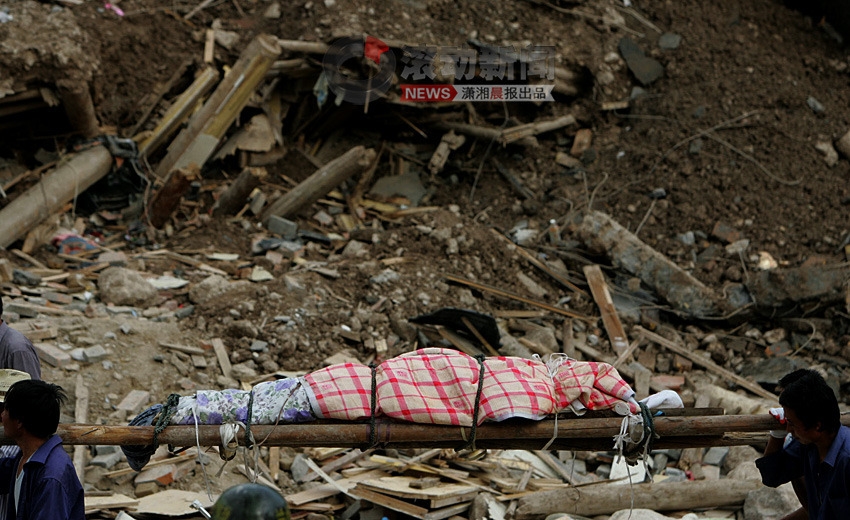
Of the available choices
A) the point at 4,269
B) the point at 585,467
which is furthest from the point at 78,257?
the point at 585,467

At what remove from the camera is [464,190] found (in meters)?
11.1

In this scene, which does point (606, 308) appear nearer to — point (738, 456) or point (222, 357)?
point (738, 456)

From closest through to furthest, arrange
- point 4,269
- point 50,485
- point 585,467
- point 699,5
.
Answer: point 50,485
point 585,467
point 4,269
point 699,5

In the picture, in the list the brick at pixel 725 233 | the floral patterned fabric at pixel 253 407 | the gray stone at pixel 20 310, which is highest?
the floral patterned fabric at pixel 253 407

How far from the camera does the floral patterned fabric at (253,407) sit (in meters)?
3.64

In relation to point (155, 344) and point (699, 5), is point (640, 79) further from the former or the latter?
point (155, 344)

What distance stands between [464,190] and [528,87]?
168 cm

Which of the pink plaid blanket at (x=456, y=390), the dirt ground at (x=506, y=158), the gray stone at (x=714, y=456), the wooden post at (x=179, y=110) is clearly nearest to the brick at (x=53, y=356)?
the dirt ground at (x=506, y=158)

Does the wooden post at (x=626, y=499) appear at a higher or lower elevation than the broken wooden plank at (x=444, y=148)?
lower

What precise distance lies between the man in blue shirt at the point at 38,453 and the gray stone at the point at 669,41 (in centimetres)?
1020

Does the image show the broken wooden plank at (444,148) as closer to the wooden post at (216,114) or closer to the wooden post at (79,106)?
the wooden post at (216,114)

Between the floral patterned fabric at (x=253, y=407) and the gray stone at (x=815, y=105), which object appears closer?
the floral patterned fabric at (x=253, y=407)

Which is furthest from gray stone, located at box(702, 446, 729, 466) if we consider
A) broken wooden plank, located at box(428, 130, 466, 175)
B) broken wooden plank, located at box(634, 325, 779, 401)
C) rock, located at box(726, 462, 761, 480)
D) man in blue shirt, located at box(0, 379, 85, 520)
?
broken wooden plank, located at box(428, 130, 466, 175)

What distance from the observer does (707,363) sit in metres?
7.72
